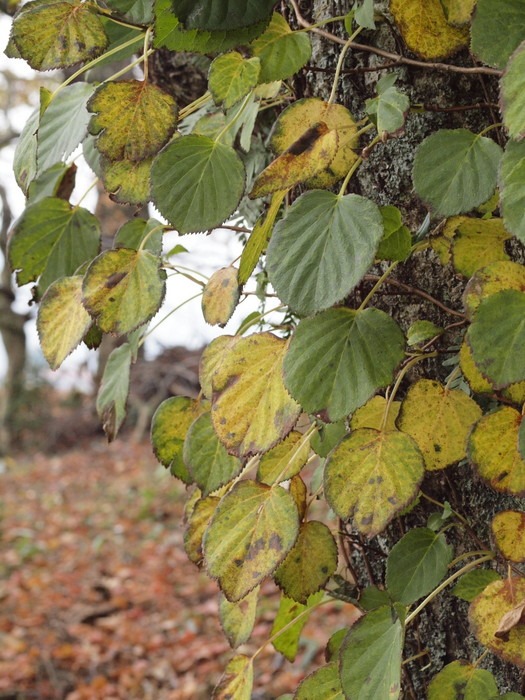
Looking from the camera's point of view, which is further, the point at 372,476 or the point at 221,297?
the point at 221,297

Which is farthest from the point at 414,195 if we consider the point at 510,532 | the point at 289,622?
the point at 289,622

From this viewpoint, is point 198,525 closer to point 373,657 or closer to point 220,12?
point 373,657

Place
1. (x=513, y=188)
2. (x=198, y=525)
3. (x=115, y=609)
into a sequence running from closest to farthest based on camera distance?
1. (x=513, y=188)
2. (x=198, y=525)
3. (x=115, y=609)

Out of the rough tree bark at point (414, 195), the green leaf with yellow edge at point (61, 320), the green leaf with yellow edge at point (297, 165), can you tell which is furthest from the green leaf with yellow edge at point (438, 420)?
the green leaf with yellow edge at point (61, 320)

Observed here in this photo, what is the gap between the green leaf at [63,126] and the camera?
740 mm

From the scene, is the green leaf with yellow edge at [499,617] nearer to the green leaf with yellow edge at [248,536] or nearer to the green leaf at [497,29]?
the green leaf with yellow edge at [248,536]

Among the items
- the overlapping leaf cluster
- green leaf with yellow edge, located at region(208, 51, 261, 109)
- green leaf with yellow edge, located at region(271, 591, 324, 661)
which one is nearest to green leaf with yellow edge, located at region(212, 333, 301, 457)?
the overlapping leaf cluster

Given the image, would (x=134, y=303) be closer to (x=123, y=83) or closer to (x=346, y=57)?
(x=123, y=83)

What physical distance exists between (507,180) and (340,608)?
3.25 metres

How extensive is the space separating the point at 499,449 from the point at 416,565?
0.17 meters

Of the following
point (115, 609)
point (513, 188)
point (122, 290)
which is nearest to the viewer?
point (513, 188)

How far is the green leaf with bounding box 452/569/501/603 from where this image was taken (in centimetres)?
70

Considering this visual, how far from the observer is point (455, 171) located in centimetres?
57

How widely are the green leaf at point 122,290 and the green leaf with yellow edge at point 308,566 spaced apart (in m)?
0.27
